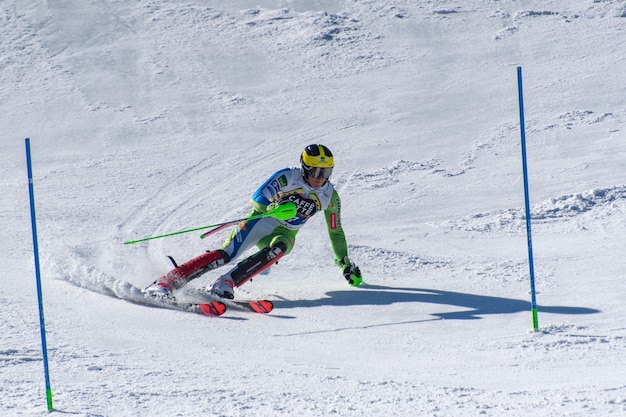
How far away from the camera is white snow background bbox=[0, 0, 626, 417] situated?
18.0 feet

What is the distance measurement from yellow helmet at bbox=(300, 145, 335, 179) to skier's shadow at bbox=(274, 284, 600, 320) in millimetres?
1163

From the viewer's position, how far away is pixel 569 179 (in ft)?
37.3

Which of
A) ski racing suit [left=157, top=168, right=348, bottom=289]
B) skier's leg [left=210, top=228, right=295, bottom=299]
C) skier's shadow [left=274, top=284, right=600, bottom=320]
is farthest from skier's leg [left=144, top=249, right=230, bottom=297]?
skier's shadow [left=274, top=284, right=600, bottom=320]

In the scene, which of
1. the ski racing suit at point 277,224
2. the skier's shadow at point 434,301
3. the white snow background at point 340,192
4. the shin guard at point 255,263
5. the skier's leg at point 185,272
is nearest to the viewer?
the white snow background at point 340,192

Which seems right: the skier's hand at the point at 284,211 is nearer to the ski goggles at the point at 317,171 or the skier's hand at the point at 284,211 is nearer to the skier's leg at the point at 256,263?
the skier's leg at the point at 256,263

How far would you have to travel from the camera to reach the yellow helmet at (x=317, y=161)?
8383 millimetres

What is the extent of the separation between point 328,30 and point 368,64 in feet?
5.23

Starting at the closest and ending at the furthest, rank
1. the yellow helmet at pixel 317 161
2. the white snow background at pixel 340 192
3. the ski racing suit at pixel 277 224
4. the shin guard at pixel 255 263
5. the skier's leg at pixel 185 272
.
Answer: the white snow background at pixel 340 192
the skier's leg at pixel 185 272
the shin guard at pixel 255 263
the ski racing suit at pixel 277 224
the yellow helmet at pixel 317 161

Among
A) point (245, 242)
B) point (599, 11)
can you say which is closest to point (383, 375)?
point (245, 242)

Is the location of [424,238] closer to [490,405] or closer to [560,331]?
[560,331]

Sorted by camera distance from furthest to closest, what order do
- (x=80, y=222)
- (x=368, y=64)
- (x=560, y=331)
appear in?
(x=368, y=64) → (x=80, y=222) → (x=560, y=331)

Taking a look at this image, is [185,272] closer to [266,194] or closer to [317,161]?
[266,194]

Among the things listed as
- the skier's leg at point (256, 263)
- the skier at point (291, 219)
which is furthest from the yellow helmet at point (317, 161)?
the skier's leg at point (256, 263)

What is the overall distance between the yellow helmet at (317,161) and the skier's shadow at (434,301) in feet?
3.81
